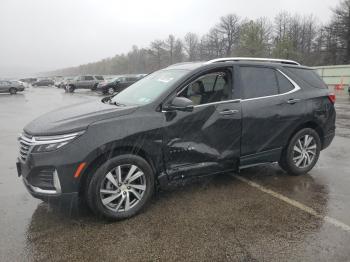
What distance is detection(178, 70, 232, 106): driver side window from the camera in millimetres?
4391

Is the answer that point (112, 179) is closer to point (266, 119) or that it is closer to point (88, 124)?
point (88, 124)

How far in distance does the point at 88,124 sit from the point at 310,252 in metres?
2.61

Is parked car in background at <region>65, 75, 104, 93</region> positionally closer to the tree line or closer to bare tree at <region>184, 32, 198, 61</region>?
the tree line

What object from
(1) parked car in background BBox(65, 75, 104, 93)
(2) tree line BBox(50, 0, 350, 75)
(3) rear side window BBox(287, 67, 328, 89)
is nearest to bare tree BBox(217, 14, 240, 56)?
(2) tree line BBox(50, 0, 350, 75)

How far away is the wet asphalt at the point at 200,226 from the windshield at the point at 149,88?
1.37 m

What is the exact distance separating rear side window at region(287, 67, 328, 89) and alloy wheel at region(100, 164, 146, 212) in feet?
10.0

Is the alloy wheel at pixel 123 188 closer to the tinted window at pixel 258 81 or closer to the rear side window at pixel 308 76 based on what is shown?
the tinted window at pixel 258 81

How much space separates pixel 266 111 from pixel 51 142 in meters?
2.95

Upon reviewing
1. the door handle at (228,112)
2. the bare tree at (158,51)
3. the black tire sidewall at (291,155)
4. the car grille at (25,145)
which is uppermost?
the bare tree at (158,51)

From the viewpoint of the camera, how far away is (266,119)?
475 centimetres

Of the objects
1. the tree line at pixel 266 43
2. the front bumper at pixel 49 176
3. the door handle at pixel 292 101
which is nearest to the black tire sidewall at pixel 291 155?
the door handle at pixel 292 101

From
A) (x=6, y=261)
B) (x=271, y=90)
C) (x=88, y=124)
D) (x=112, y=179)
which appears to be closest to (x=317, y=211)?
(x=271, y=90)

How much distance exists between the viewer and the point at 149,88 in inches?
182

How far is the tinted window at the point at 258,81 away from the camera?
4.71 metres
